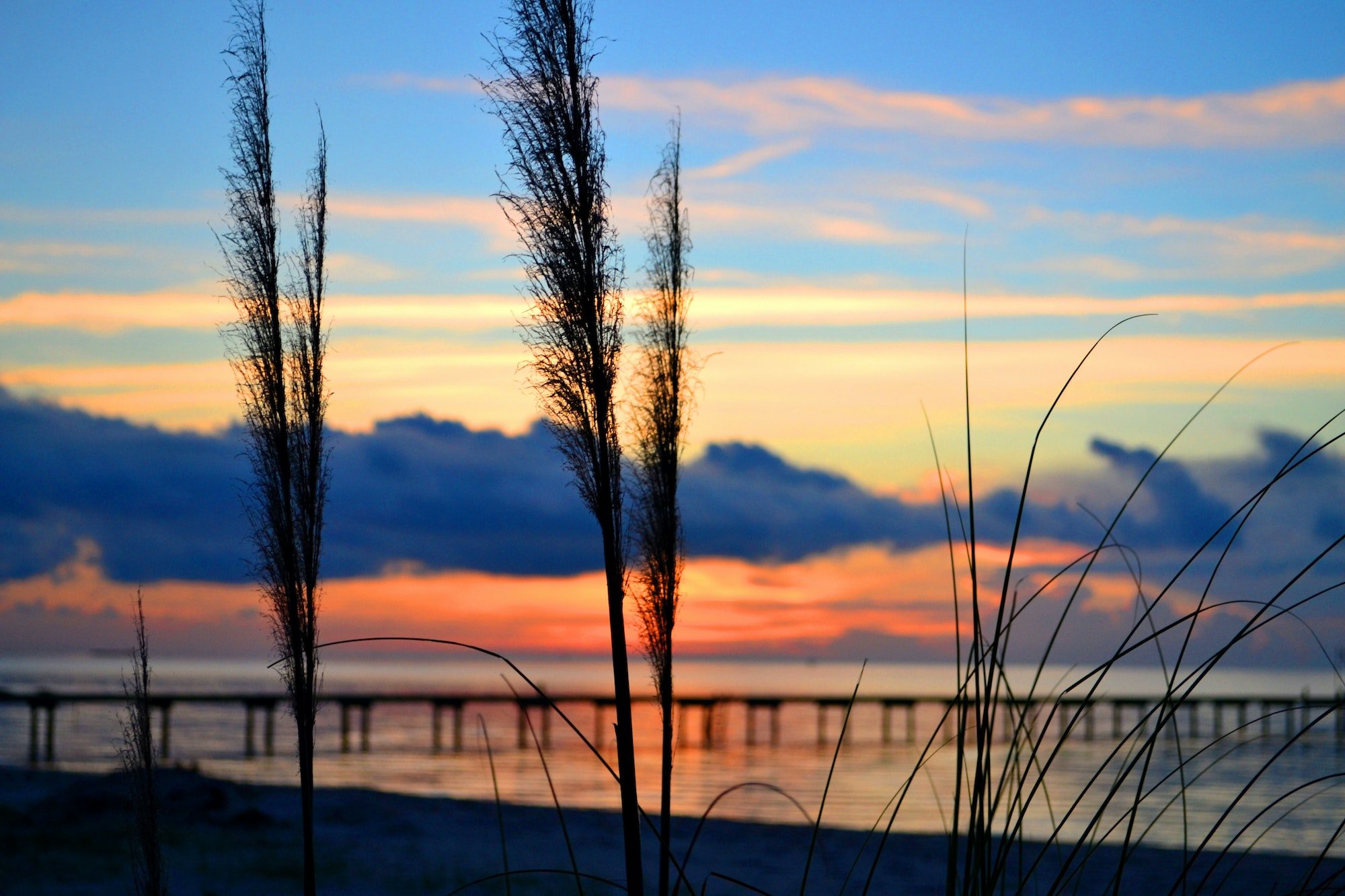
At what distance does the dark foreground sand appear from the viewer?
12.2m

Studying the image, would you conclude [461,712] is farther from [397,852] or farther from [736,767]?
[397,852]

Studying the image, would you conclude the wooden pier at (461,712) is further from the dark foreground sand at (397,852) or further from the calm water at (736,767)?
the dark foreground sand at (397,852)

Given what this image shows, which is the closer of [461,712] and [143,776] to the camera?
[143,776]

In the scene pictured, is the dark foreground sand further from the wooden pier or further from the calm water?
the wooden pier

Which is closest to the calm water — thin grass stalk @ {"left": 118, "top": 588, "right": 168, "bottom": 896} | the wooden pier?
the wooden pier

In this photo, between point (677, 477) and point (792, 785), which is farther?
point (792, 785)

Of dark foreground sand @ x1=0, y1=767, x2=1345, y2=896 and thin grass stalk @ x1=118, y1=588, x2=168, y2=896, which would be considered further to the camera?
dark foreground sand @ x1=0, y1=767, x2=1345, y2=896

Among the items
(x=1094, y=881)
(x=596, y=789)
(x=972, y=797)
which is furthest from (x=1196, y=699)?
(x=972, y=797)

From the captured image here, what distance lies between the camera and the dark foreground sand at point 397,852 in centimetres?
1216

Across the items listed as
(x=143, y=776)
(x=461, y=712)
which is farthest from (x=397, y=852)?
(x=461, y=712)

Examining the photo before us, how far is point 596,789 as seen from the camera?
25.1 m

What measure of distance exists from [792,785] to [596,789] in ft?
13.9

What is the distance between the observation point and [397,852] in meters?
14.4

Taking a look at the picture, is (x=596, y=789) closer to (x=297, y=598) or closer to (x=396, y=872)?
(x=396, y=872)
